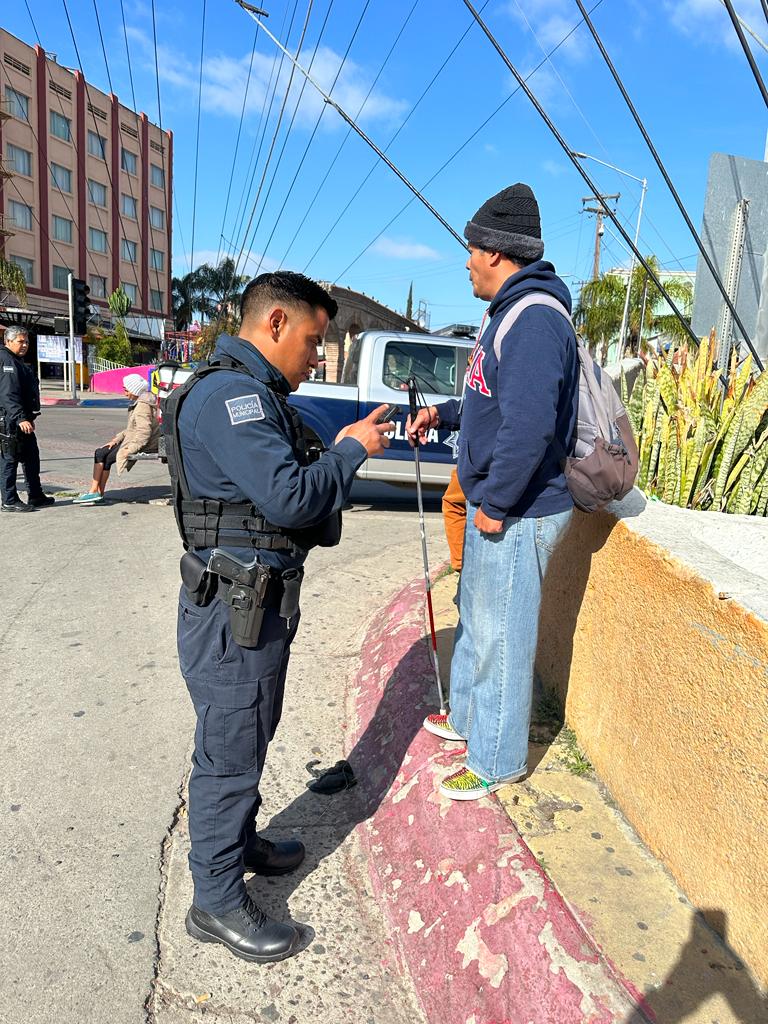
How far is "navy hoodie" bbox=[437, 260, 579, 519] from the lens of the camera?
7.70 feet

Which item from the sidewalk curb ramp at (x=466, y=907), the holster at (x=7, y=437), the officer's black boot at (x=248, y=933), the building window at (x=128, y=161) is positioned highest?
the building window at (x=128, y=161)

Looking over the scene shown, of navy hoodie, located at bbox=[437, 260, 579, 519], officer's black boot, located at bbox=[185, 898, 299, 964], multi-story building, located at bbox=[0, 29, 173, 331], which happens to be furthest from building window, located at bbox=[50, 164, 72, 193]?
officer's black boot, located at bbox=[185, 898, 299, 964]

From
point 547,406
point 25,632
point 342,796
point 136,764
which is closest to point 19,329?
point 25,632

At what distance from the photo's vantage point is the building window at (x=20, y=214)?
4256 cm

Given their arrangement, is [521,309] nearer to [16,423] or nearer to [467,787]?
[467,787]

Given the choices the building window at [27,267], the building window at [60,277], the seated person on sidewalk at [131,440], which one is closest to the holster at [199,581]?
the seated person on sidewalk at [131,440]

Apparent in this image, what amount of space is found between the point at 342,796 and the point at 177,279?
60586 mm

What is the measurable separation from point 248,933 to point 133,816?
35.3 inches

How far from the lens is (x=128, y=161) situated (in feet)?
Result: 168

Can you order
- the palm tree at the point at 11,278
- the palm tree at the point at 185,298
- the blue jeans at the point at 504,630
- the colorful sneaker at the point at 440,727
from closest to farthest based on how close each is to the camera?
the blue jeans at the point at 504,630, the colorful sneaker at the point at 440,727, the palm tree at the point at 11,278, the palm tree at the point at 185,298

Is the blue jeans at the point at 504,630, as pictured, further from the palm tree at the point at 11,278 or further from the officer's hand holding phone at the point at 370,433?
A: the palm tree at the point at 11,278

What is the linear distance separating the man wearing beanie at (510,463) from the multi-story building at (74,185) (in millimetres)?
41983

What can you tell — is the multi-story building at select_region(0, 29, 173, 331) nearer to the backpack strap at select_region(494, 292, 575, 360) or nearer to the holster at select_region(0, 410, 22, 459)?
the holster at select_region(0, 410, 22, 459)

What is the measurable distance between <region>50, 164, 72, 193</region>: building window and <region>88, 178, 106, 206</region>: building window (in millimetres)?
1695
